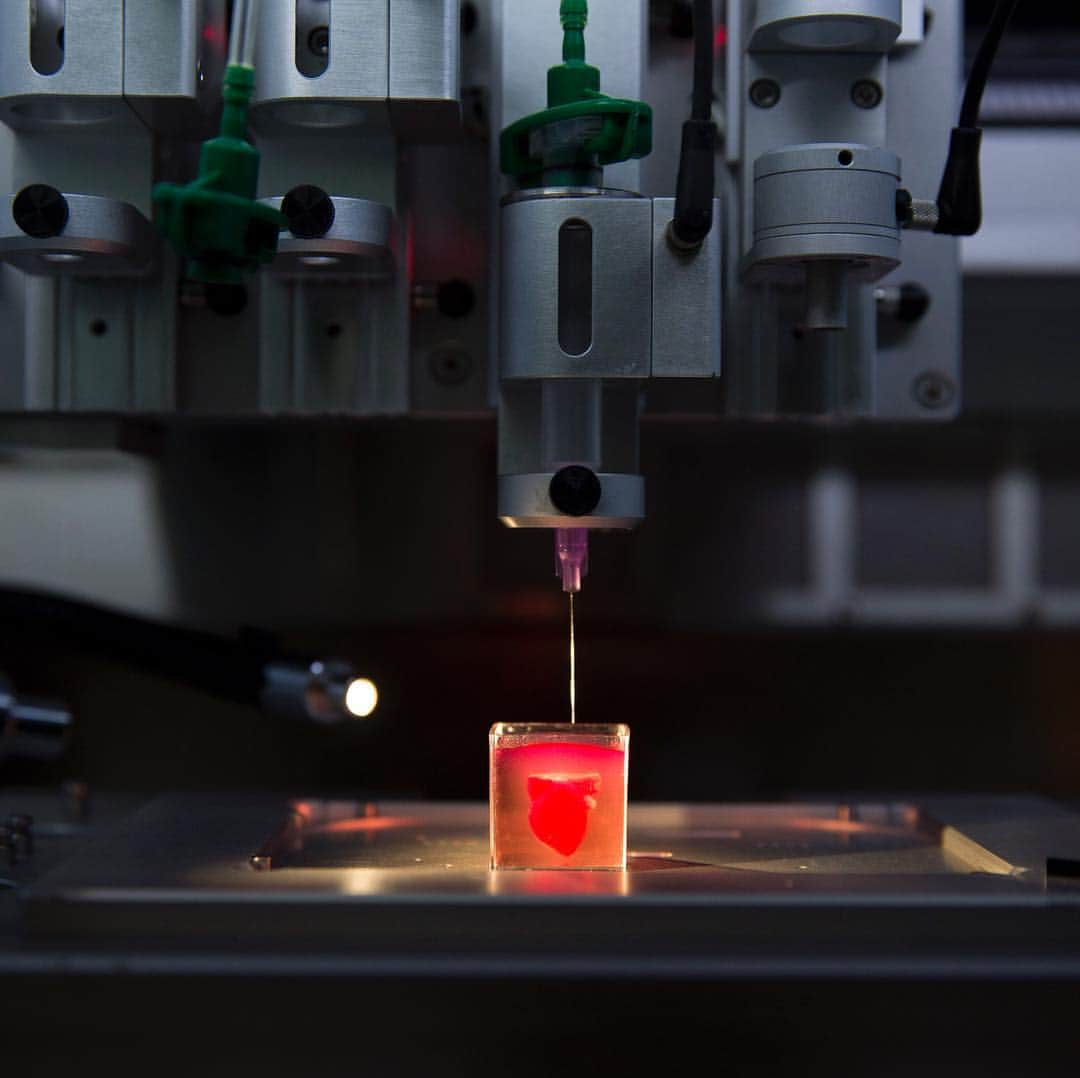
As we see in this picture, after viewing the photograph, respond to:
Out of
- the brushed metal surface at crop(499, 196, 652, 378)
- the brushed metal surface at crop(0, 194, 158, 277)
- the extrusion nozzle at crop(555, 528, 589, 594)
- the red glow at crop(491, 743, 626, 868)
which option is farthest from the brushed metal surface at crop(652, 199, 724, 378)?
the brushed metal surface at crop(0, 194, 158, 277)

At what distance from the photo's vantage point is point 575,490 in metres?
0.73

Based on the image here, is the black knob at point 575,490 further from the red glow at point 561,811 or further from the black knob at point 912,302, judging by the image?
the black knob at point 912,302

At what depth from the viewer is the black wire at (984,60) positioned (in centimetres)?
80

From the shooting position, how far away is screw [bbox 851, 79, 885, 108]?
0.86m

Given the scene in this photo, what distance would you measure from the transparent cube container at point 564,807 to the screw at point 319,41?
0.46 m

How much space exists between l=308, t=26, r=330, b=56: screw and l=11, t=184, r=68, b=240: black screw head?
7.8 inches

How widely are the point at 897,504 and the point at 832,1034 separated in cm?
68

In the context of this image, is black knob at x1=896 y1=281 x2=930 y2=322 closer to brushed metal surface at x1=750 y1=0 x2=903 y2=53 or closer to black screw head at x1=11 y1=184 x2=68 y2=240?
brushed metal surface at x1=750 y1=0 x2=903 y2=53

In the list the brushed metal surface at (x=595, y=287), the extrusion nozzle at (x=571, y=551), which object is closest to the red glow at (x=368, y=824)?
the extrusion nozzle at (x=571, y=551)

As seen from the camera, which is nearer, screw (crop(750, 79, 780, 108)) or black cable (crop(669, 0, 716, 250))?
black cable (crop(669, 0, 716, 250))

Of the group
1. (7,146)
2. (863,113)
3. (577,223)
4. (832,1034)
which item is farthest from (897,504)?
(7,146)

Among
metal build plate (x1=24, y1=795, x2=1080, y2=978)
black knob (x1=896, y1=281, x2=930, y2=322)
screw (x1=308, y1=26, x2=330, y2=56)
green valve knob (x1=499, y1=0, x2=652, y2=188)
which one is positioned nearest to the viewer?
metal build plate (x1=24, y1=795, x2=1080, y2=978)

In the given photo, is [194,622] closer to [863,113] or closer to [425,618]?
[425,618]

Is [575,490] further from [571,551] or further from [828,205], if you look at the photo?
[828,205]
